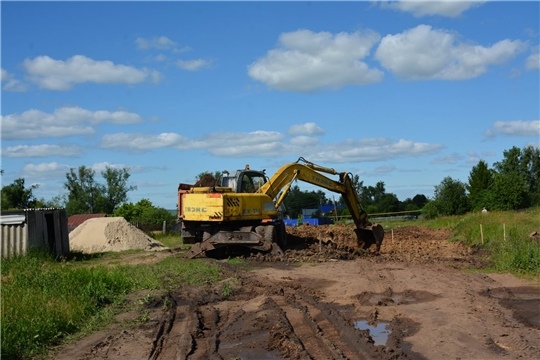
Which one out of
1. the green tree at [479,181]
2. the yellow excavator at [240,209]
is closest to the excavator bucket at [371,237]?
the yellow excavator at [240,209]

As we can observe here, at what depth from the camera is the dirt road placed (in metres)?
7.64

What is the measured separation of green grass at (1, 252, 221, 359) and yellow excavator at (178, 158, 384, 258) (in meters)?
2.13

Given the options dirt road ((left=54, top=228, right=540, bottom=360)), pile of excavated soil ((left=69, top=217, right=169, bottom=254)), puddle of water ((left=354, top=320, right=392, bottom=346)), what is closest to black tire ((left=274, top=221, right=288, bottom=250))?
dirt road ((left=54, top=228, right=540, bottom=360))

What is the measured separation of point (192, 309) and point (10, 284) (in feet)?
14.5

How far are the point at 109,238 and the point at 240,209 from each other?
32.9 feet

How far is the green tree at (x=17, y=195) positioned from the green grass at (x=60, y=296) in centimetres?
3817

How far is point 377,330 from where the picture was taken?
8.79 meters

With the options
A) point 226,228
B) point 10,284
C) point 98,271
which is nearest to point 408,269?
point 226,228

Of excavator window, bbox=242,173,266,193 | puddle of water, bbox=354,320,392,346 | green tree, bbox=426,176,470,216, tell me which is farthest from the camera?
green tree, bbox=426,176,470,216

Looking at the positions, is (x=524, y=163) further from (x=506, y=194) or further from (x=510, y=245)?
(x=510, y=245)

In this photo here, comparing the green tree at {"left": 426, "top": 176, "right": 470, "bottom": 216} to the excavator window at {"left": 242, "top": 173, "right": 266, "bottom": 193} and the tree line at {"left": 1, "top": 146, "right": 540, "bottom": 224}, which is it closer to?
the tree line at {"left": 1, "top": 146, "right": 540, "bottom": 224}

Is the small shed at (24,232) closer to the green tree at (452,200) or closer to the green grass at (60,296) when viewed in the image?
the green grass at (60,296)

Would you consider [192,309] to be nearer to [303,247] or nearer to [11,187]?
[303,247]

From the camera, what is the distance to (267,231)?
60.7 feet
